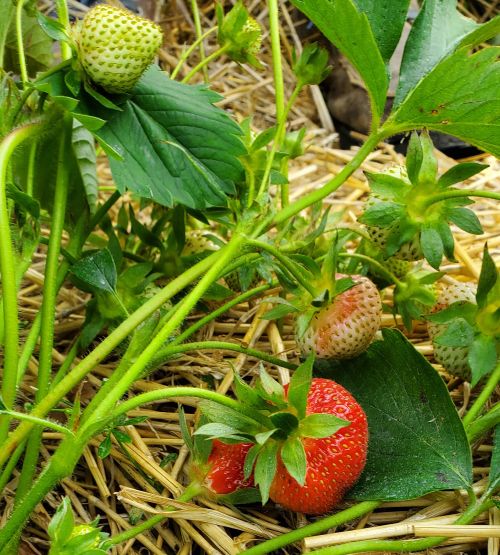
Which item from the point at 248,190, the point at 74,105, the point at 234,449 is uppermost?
the point at 74,105

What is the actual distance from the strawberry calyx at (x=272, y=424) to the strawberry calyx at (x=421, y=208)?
0.72 feet

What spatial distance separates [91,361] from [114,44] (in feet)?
1.01

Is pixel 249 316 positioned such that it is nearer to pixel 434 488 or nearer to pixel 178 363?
pixel 178 363

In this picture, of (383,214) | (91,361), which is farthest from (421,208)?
(91,361)

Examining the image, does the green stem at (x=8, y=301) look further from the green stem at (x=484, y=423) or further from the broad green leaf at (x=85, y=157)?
the green stem at (x=484, y=423)

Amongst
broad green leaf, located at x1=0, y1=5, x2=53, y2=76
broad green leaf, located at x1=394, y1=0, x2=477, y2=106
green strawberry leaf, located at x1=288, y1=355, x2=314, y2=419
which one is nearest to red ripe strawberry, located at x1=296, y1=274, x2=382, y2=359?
green strawberry leaf, located at x1=288, y1=355, x2=314, y2=419

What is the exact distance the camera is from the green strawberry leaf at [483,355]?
2.63 feet

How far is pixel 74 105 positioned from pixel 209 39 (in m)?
1.69

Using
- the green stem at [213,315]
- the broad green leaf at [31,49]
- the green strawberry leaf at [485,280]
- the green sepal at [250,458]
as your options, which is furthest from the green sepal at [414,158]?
the broad green leaf at [31,49]

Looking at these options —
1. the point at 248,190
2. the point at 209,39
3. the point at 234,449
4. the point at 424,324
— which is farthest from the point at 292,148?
the point at 209,39

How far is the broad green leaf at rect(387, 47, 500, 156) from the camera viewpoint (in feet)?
2.38

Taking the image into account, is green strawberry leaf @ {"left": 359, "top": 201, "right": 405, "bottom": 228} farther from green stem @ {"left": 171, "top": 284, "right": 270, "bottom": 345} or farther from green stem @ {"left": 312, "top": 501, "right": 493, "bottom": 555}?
green stem @ {"left": 312, "top": 501, "right": 493, "bottom": 555}

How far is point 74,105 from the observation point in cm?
76

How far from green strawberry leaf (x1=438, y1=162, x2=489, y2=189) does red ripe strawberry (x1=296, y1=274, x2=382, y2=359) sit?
0.45ft
